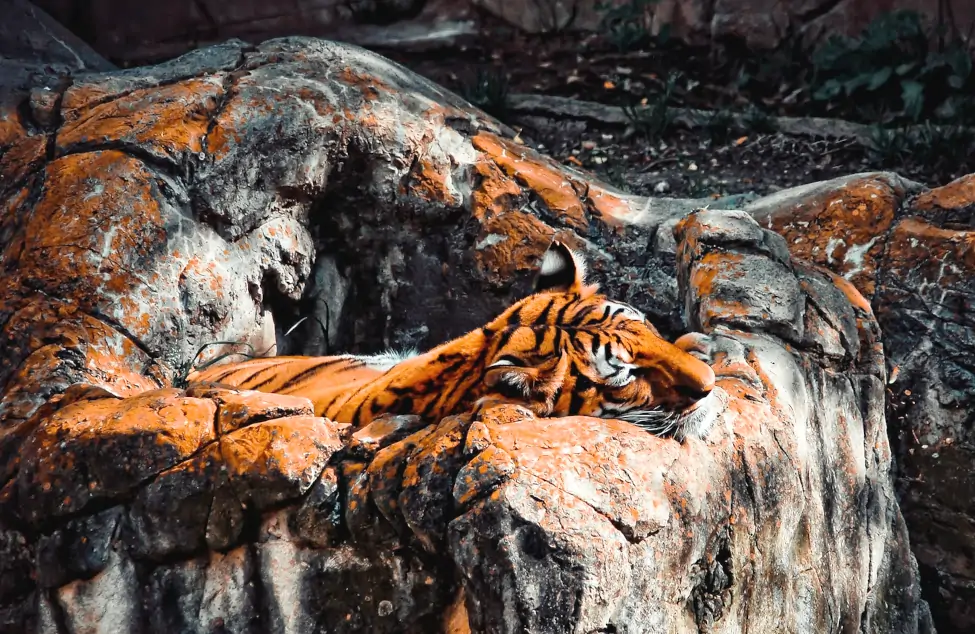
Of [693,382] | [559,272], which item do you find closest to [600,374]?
[693,382]

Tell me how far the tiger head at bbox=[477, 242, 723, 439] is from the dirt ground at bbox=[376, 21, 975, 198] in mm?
3987

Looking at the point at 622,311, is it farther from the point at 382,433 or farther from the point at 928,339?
the point at 928,339

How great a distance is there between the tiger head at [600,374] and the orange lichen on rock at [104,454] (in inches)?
33.7

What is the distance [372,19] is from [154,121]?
4.78 metres

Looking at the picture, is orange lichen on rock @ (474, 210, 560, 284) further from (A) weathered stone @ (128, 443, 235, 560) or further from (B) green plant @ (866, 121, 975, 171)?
(B) green plant @ (866, 121, 975, 171)

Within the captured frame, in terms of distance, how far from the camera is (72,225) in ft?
13.2

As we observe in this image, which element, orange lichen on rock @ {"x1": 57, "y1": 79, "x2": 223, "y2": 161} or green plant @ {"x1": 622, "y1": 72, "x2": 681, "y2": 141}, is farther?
green plant @ {"x1": 622, "y1": 72, "x2": 681, "y2": 141}

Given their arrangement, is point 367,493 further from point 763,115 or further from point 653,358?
point 763,115

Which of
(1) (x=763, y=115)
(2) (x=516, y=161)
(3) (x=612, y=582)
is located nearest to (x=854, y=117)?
(1) (x=763, y=115)

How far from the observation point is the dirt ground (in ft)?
23.9

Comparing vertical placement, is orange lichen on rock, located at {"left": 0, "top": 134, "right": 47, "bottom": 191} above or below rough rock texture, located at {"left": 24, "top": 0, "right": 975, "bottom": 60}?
below

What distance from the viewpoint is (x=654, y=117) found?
7.73 metres

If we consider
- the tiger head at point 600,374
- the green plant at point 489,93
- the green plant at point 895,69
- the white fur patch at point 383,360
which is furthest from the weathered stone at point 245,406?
the green plant at point 895,69

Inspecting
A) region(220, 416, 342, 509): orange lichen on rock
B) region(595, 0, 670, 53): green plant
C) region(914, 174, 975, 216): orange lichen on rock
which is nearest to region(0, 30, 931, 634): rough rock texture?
region(220, 416, 342, 509): orange lichen on rock
